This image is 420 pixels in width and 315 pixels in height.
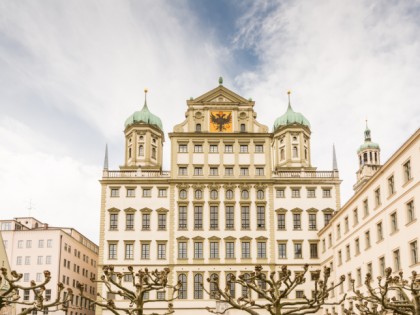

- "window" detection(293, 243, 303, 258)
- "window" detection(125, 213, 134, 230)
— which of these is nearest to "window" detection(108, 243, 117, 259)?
"window" detection(125, 213, 134, 230)

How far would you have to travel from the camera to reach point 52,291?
3949 inches

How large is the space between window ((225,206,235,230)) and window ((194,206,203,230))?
3.58 metres

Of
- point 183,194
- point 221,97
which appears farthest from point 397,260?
point 221,97

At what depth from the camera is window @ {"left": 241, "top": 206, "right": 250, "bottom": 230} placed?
8275 cm

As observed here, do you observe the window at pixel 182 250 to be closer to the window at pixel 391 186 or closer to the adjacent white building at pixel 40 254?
the adjacent white building at pixel 40 254

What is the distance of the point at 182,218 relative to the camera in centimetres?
8300

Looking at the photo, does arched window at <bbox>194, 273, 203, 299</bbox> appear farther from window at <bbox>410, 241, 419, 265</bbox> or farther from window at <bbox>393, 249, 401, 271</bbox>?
window at <bbox>410, 241, 419, 265</bbox>

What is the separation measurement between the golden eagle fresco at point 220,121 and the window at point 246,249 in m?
16.4

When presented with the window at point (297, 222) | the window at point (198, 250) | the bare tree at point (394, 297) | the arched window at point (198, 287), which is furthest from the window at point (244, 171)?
the bare tree at point (394, 297)

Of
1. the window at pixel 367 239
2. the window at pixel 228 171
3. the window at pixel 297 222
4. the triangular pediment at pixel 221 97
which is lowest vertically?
the window at pixel 367 239

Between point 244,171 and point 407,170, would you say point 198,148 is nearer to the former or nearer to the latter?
point 244,171

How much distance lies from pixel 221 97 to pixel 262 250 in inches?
895

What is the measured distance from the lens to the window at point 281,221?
82.8 m

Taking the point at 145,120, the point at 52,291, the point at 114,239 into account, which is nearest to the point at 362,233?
the point at 114,239
